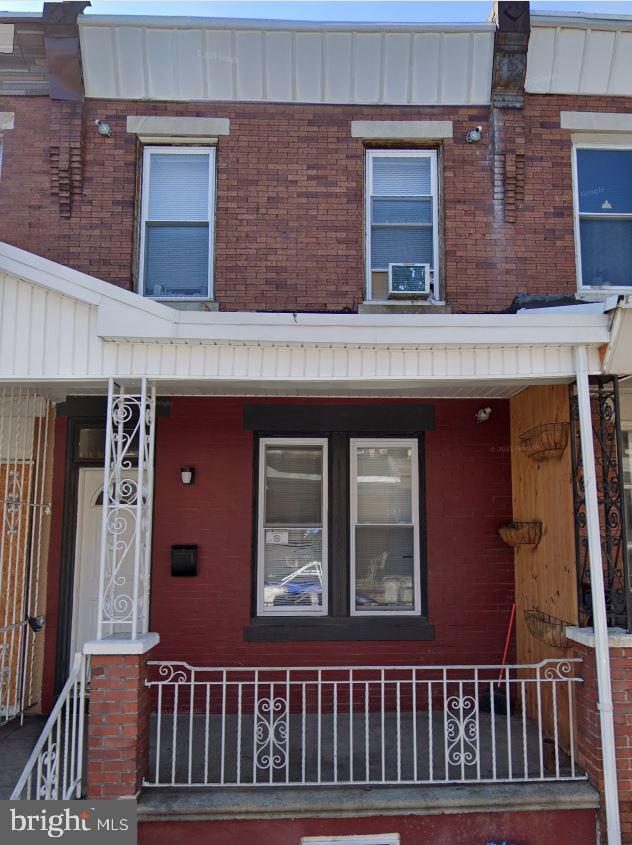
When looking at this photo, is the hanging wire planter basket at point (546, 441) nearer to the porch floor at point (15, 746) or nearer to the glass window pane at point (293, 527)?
the glass window pane at point (293, 527)

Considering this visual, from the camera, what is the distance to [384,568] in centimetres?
717

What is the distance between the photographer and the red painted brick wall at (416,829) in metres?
4.86

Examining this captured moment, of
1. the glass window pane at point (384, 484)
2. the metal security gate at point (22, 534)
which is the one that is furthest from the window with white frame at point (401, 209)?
the metal security gate at point (22, 534)

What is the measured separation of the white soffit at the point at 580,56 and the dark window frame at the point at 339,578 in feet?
12.3

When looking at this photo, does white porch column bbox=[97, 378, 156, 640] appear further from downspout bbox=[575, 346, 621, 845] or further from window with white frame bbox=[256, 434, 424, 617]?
downspout bbox=[575, 346, 621, 845]

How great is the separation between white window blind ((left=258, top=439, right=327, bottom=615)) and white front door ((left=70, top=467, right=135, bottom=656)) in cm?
145

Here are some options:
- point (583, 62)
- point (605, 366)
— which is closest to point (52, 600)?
point (605, 366)

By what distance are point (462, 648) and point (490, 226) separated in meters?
4.23

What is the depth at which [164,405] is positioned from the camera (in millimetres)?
7098

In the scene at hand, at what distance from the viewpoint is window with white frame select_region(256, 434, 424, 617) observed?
7.07m

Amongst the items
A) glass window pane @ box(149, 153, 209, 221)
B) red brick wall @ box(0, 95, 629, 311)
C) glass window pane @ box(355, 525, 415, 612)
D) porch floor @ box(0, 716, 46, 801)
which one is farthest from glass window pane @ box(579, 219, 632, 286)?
porch floor @ box(0, 716, 46, 801)

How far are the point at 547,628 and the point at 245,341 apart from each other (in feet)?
11.1

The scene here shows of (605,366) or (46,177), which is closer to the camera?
(605,366)

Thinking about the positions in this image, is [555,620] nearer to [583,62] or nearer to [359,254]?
[359,254]
